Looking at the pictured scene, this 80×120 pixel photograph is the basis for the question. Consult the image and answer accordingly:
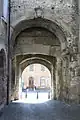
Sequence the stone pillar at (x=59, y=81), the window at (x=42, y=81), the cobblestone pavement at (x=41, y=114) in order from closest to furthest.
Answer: the cobblestone pavement at (x=41, y=114), the stone pillar at (x=59, y=81), the window at (x=42, y=81)

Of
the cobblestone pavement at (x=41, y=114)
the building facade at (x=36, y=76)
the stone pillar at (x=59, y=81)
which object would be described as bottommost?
the cobblestone pavement at (x=41, y=114)

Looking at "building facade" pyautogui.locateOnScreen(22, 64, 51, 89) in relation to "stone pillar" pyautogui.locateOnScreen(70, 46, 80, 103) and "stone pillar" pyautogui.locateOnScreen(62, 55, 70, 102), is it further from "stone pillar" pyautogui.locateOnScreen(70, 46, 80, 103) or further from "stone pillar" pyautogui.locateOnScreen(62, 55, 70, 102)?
"stone pillar" pyautogui.locateOnScreen(70, 46, 80, 103)

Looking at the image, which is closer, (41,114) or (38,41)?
(41,114)

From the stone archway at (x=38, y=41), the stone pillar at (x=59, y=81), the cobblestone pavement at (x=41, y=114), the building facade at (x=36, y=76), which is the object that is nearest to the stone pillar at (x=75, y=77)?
the stone archway at (x=38, y=41)

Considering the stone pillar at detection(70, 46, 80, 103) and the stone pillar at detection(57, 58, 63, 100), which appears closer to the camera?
the stone pillar at detection(70, 46, 80, 103)

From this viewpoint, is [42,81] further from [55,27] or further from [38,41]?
[55,27]

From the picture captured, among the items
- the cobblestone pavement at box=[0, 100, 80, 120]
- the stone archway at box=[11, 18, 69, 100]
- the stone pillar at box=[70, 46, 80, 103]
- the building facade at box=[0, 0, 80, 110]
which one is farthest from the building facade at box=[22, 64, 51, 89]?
the cobblestone pavement at box=[0, 100, 80, 120]

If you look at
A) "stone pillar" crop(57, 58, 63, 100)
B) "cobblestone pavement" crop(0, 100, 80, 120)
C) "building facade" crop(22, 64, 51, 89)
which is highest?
"building facade" crop(22, 64, 51, 89)

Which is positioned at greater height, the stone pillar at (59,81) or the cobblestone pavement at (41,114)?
the stone pillar at (59,81)

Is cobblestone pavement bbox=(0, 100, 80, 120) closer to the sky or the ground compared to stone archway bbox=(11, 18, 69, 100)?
closer to the ground

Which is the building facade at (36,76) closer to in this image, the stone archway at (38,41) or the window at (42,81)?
the window at (42,81)

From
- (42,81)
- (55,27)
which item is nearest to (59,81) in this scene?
(55,27)

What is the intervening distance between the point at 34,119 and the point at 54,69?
10.5 metres

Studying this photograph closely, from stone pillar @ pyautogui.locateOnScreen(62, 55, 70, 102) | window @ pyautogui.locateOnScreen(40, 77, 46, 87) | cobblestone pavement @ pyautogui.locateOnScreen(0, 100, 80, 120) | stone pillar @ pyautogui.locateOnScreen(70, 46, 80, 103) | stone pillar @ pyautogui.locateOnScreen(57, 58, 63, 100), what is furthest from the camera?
window @ pyautogui.locateOnScreen(40, 77, 46, 87)
